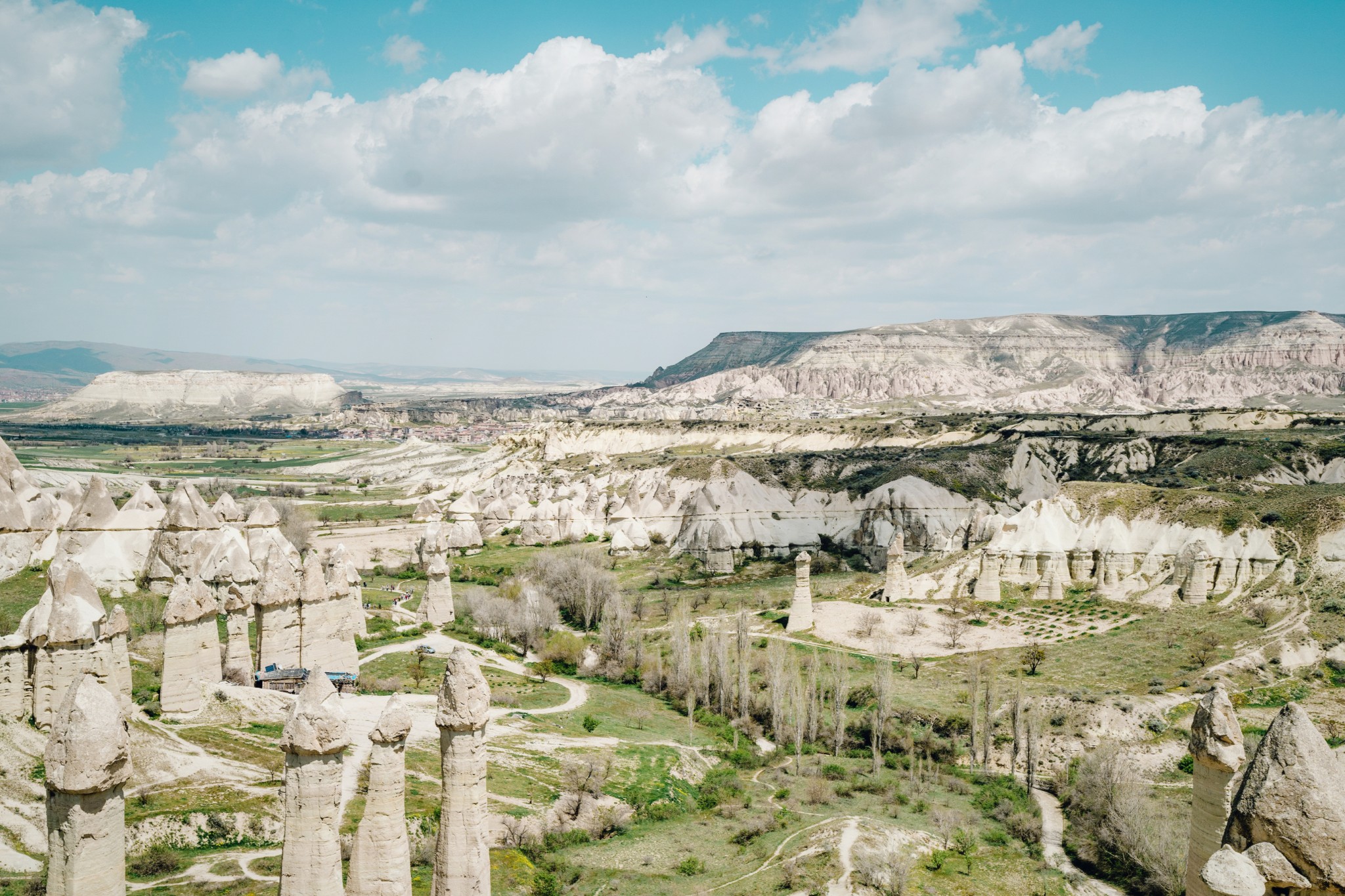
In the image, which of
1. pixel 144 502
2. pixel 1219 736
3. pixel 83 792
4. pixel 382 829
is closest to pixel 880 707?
pixel 1219 736

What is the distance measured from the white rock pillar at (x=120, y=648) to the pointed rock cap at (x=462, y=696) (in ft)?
38.0

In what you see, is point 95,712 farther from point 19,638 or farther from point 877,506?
point 877,506

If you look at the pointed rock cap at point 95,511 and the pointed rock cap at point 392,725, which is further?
the pointed rock cap at point 95,511

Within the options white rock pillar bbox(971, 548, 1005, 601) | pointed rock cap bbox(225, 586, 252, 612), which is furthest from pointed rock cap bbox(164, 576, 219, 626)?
white rock pillar bbox(971, 548, 1005, 601)

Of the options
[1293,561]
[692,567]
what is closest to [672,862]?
[1293,561]

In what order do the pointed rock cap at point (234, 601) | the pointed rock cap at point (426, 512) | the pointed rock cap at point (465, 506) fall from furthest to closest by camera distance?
1. the pointed rock cap at point (465, 506)
2. the pointed rock cap at point (426, 512)
3. the pointed rock cap at point (234, 601)

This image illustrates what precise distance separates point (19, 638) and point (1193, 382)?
204 meters

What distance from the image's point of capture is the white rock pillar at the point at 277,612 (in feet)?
77.9

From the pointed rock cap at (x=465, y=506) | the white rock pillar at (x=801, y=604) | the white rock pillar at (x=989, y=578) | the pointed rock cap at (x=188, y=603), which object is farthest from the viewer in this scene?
the pointed rock cap at (x=465, y=506)

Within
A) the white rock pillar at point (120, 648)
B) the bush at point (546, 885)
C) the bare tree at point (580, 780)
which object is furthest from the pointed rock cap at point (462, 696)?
the bare tree at point (580, 780)

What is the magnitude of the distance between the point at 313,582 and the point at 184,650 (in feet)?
14.7

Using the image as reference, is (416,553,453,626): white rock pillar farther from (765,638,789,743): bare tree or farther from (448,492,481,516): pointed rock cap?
(448,492,481,516): pointed rock cap

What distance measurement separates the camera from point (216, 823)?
54.1 feet

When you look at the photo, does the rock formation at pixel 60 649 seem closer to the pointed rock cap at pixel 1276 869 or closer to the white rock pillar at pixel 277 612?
the white rock pillar at pixel 277 612
